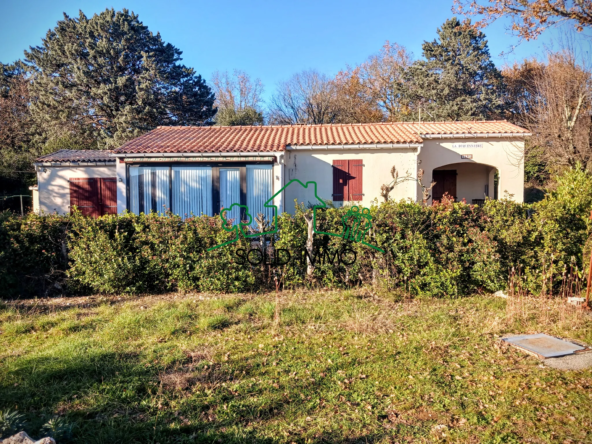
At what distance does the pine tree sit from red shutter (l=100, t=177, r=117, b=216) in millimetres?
19180

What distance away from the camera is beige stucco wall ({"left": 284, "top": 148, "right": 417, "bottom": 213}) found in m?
14.5

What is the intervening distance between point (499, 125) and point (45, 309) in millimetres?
17008

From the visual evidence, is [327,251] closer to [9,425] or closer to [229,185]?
[9,425]

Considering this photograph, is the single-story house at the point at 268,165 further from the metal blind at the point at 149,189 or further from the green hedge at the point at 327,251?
the green hedge at the point at 327,251

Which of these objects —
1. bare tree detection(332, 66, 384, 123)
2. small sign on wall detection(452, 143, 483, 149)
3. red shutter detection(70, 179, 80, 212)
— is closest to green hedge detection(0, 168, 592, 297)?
small sign on wall detection(452, 143, 483, 149)

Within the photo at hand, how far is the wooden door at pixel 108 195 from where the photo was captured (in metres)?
16.7

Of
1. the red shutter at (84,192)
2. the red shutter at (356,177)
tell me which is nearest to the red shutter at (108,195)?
the red shutter at (84,192)

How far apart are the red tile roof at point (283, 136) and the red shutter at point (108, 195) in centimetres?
255

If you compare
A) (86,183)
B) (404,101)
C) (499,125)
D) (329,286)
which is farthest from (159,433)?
(404,101)

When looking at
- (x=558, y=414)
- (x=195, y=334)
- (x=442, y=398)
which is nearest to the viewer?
(x=558, y=414)

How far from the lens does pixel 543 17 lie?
25.4ft

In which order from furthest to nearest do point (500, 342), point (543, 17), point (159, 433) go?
point (543, 17) → point (500, 342) → point (159, 433)

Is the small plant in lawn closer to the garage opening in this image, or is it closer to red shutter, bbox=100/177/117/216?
red shutter, bbox=100/177/117/216

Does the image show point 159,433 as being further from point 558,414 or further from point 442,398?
point 558,414
